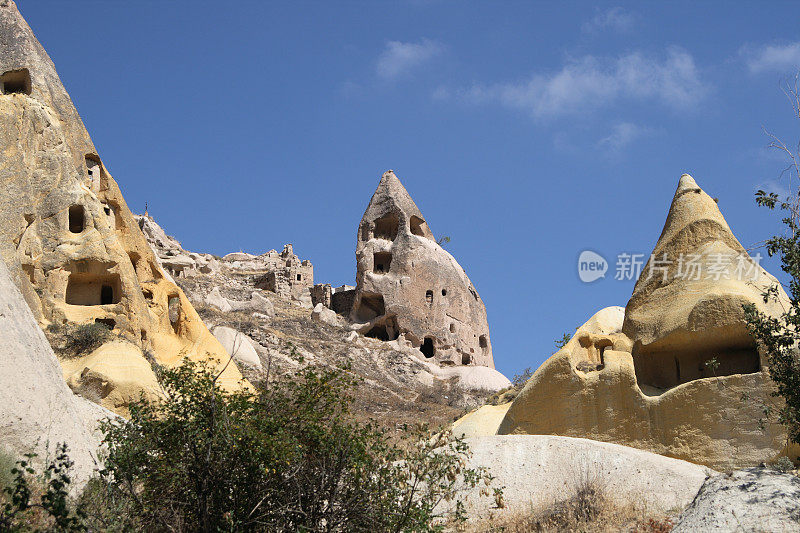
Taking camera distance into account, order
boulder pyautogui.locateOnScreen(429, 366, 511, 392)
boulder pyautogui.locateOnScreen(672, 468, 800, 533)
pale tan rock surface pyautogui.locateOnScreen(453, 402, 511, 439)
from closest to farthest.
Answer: boulder pyautogui.locateOnScreen(672, 468, 800, 533)
pale tan rock surface pyautogui.locateOnScreen(453, 402, 511, 439)
boulder pyautogui.locateOnScreen(429, 366, 511, 392)

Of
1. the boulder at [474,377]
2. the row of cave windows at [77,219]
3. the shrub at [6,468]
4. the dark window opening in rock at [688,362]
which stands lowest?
the shrub at [6,468]

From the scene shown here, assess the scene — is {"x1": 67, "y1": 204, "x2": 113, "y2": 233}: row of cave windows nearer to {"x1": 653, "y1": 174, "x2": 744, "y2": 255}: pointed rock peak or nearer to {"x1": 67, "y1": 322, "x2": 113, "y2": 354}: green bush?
{"x1": 67, "y1": 322, "x2": 113, "y2": 354}: green bush

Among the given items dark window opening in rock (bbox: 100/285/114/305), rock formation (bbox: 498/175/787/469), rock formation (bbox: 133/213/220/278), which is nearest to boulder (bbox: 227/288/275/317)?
rock formation (bbox: 133/213/220/278)

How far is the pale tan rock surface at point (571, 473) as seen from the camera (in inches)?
594

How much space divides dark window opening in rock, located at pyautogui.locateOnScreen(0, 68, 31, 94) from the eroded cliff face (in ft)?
0.10

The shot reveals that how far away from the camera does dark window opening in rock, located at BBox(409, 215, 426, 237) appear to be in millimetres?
62000

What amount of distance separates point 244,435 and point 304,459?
1116 mm

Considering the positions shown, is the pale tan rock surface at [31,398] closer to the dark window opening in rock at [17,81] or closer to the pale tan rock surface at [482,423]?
the pale tan rock surface at [482,423]

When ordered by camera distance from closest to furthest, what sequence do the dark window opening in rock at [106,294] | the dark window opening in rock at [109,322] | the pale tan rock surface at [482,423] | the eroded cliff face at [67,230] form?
the pale tan rock surface at [482,423]
the eroded cliff face at [67,230]
the dark window opening in rock at [109,322]
the dark window opening in rock at [106,294]

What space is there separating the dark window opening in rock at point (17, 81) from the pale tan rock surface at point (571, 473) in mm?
21022

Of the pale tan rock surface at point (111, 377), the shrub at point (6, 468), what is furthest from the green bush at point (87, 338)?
the shrub at point (6, 468)

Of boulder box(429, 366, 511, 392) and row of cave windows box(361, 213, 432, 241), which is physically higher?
row of cave windows box(361, 213, 432, 241)

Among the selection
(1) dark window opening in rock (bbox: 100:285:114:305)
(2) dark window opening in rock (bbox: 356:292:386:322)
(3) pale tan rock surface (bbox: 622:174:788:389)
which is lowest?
(3) pale tan rock surface (bbox: 622:174:788:389)

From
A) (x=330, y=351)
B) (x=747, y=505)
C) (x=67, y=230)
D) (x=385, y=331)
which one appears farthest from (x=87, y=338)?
(x=385, y=331)
